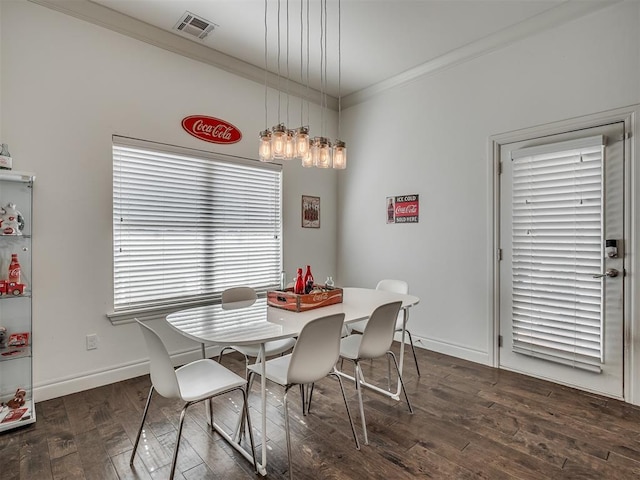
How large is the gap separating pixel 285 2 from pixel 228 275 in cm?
259

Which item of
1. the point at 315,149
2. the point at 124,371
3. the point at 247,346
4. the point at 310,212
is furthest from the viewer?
the point at 310,212

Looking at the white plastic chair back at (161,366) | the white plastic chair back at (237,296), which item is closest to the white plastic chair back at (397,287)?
the white plastic chair back at (237,296)

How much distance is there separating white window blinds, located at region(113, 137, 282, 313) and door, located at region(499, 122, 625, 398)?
8.22 ft

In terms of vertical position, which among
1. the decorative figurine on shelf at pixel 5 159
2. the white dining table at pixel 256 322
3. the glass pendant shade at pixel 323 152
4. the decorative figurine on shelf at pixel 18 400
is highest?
the glass pendant shade at pixel 323 152

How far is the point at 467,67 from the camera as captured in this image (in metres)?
3.41

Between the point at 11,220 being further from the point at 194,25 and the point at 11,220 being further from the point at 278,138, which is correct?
the point at 194,25

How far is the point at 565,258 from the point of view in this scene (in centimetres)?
283

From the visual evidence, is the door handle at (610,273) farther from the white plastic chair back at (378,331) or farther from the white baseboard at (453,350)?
the white plastic chair back at (378,331)

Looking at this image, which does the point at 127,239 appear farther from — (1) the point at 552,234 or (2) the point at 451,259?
(1) the point at 552,234

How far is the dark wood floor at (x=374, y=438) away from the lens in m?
1.85

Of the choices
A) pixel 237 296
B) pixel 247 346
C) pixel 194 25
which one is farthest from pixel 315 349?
pixel 194 25

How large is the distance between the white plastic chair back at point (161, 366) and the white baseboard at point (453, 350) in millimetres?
2844

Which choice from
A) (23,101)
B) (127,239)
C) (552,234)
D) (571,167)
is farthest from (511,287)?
(23,101)

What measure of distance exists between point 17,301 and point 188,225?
4.61ft
